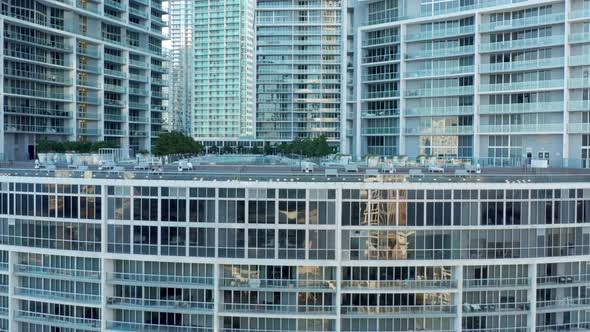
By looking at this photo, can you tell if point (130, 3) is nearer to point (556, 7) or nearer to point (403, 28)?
point (403, 28)

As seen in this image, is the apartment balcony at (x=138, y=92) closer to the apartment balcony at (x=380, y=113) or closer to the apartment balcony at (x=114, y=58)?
the apartment balcony at (x=114, y=58)

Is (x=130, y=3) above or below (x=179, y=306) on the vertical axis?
above

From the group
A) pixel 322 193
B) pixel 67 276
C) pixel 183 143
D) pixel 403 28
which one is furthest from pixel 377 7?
pixel 67 276

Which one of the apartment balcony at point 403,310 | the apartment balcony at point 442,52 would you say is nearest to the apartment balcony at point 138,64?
the apartment balcony at point 442,52

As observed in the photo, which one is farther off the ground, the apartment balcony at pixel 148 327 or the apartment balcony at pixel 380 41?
the apartment balcony at pixel 380 41

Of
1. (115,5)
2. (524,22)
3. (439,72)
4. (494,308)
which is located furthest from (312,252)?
(115,5)

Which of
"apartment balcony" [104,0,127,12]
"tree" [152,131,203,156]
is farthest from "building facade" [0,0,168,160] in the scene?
"tree" [152,131,203,156]
